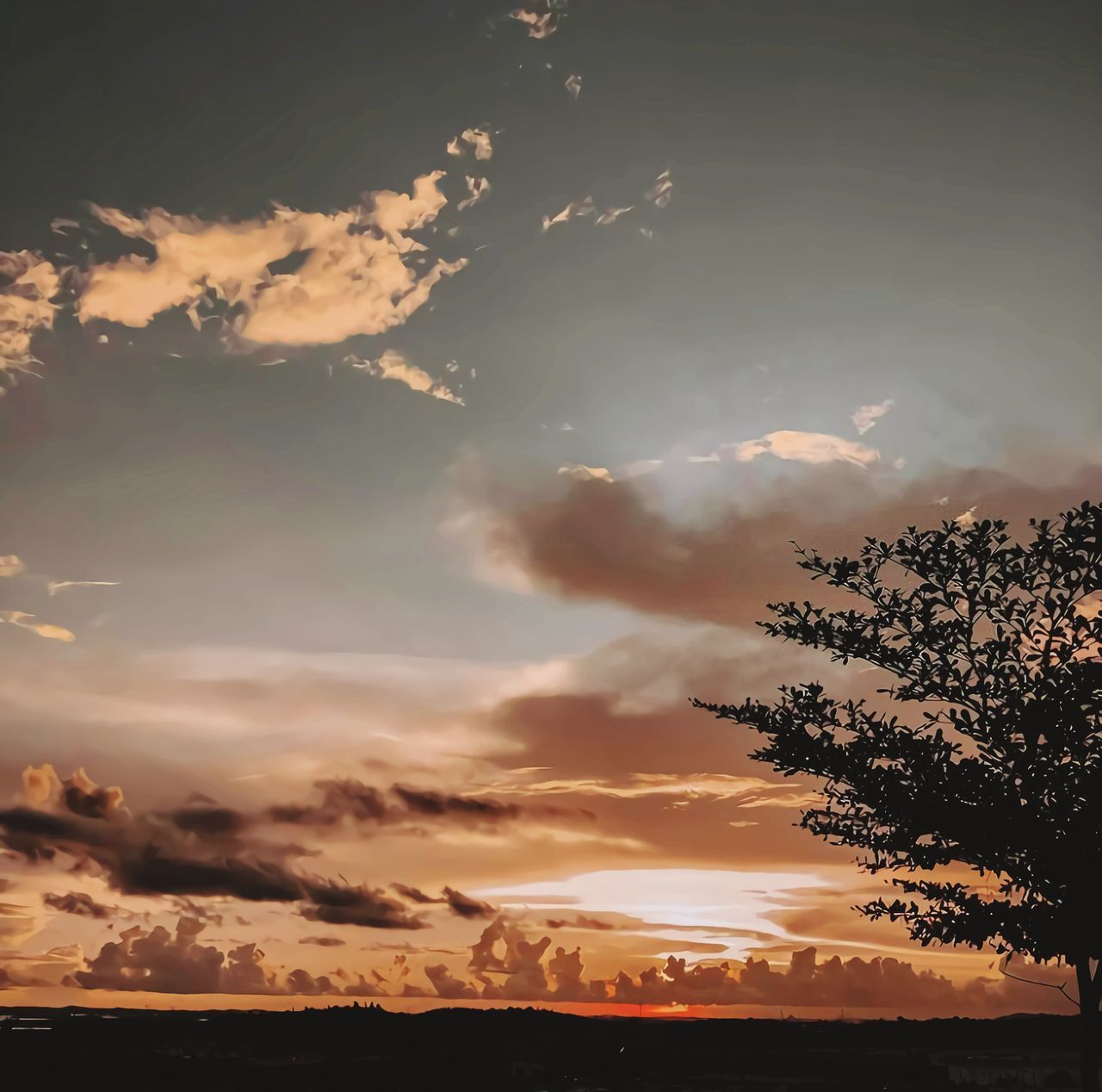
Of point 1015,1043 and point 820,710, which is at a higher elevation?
point 820,710

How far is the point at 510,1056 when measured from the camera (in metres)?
79.9

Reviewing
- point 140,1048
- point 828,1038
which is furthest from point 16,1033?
point 828,1038

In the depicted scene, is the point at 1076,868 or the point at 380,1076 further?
the point at 380,1076

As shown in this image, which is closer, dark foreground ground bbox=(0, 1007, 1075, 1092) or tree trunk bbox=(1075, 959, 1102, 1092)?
tree trunk bbox=(1075, 959, 1102, 1092)

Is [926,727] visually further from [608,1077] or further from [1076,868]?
[608,1077]

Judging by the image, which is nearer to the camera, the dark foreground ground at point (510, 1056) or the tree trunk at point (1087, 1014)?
the tree trunk at point (1087, 1014)

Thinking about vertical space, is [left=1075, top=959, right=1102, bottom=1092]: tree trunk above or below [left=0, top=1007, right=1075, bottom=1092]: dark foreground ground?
above

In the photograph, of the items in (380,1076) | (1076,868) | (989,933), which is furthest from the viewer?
(380,1076)

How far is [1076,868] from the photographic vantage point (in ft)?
56.5

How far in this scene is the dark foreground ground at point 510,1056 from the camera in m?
57.2

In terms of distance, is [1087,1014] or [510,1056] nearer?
[1087,1014]

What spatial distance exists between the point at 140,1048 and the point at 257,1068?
2940cm

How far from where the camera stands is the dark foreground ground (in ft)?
188

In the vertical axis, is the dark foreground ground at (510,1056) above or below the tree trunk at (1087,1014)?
below
